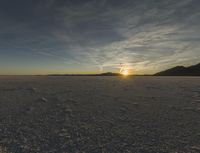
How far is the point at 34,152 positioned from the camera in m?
3.76

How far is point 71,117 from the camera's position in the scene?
22.2ft

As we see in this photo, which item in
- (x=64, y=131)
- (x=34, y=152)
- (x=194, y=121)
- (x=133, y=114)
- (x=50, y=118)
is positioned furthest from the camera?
(x=133, y=114)

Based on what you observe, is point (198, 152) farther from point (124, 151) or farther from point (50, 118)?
point (50, 118)

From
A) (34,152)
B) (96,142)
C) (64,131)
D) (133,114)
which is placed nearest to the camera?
(34,152)

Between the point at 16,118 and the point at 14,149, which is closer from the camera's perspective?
the point at 14,149

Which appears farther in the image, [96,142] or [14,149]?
[96,142]

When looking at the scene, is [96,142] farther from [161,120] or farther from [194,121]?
[194,121]

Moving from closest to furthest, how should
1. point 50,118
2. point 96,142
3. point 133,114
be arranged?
point 96,142 → point 50,118 → point 133,114

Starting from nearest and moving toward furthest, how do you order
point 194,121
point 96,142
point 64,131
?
point 96,142 < point 64,131 < point 194,121

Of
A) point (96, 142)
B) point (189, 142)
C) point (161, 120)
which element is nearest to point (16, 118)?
point (96, 142)

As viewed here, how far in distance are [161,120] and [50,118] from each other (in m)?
3.72

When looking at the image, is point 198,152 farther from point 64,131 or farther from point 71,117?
point 71,117

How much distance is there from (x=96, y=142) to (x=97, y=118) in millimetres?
2227

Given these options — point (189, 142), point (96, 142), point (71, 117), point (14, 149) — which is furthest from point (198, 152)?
point (71, 117)
